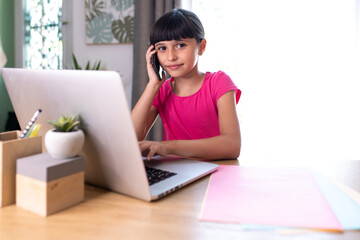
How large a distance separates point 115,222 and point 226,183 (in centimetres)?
29

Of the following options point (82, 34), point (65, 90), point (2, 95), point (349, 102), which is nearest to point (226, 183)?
point (65, 90)

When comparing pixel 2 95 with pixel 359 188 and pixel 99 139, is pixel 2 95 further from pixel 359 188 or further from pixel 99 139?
pixel 359 188

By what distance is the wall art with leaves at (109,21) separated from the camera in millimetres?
2924

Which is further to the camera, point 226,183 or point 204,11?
point 204,11

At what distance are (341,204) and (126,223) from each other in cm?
41

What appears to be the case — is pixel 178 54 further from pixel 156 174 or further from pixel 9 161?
pixel 9 161

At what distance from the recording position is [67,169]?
2.04 feet

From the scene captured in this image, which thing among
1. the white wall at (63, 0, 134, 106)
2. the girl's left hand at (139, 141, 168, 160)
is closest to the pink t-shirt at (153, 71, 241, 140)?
the girl's left hand at (139, 141, 168, 160)

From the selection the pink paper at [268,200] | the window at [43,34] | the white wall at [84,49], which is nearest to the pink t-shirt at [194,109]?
the pink paper at [268,200]

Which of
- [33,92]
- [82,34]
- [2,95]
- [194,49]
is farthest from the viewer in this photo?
[2,95]

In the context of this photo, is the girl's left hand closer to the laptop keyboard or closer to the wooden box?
the laptop keyboard

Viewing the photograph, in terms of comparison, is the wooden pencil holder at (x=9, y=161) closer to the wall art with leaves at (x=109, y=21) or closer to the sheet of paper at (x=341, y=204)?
the sheet of paper at (x=341, y=204)

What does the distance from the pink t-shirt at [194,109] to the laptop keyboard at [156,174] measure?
2.09 ft

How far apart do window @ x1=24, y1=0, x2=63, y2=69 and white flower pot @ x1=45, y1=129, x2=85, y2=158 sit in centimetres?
293
